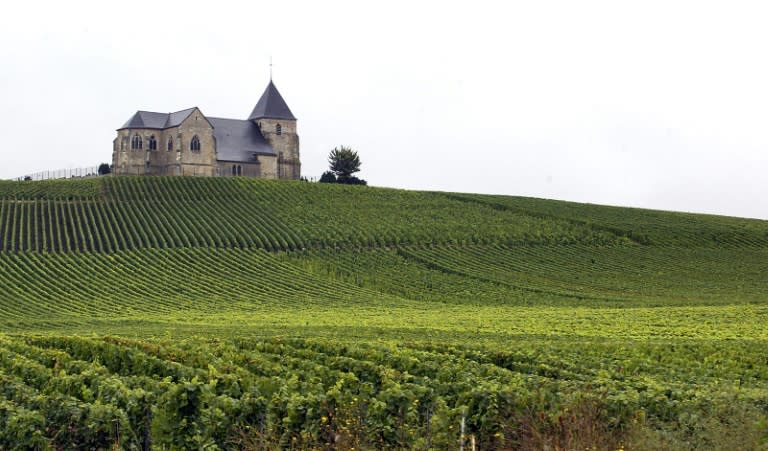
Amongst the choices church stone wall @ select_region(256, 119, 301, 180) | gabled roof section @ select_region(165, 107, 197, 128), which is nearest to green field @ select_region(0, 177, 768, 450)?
gabled roof section @ select_region(165, 107, 197, 128)

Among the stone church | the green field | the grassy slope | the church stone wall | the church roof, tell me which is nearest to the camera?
the green field

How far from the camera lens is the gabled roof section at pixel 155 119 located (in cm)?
11406

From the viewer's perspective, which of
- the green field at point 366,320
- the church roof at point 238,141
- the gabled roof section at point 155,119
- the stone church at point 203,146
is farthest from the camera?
the church roof at point 238,141

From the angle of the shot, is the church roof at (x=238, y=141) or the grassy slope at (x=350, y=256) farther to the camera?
the church roof at (x=238, y=141)

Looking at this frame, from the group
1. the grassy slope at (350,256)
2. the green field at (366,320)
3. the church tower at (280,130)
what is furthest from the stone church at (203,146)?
the grassy slope at (350,256)

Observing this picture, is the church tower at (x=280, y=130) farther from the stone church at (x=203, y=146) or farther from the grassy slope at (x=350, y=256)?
the grassy slope at (x=350, y=256)

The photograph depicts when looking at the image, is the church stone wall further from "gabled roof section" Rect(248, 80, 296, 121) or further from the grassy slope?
the grassy slope

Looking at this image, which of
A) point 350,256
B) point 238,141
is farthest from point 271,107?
point 350,256

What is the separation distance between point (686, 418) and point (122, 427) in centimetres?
806

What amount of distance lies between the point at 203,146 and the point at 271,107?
43.9 ft

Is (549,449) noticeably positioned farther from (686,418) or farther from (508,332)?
(508,332)

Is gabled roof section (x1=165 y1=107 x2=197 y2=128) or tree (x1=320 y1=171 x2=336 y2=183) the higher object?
gabled roof section (x1=165 y1=107 x2=197 y2=128)

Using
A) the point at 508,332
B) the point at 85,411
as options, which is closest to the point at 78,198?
the point at 508,332

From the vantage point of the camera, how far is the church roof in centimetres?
11606
